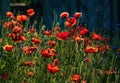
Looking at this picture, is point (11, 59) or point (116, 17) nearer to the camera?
point (11, 59)

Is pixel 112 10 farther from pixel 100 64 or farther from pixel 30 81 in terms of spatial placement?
pixel 30 81

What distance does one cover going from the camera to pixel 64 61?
17.2ft

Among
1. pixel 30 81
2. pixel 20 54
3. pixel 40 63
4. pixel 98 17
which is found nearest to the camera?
pixel 30 81

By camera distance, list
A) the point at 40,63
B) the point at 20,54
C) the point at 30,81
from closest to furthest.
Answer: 1. the point at 30,81
2. the point at 40,63
3. the point at 20,54

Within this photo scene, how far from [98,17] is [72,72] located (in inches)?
226

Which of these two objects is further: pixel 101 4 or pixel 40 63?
pixel 101 4

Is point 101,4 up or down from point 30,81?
up

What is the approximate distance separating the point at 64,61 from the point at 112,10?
534 cm

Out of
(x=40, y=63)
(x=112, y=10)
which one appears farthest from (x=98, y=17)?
(x=40, y=63)

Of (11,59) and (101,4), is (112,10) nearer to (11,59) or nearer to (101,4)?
(101,4)

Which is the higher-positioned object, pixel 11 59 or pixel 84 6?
pixel 84 6

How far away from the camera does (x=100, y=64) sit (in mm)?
5266

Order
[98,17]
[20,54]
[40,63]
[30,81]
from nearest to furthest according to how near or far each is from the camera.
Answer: [30,81]
[40,63]
[20,54]
[98,17]

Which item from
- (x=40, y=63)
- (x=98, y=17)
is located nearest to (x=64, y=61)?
(x=40, y=63)
